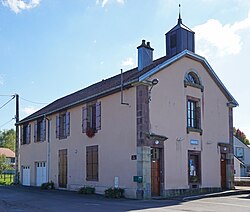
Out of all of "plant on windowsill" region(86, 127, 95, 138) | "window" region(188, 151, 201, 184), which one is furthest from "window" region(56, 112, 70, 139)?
"window" region(188, 151, 201, 184)

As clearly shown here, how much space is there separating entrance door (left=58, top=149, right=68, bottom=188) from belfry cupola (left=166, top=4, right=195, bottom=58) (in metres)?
10.0

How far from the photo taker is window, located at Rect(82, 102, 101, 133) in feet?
80.1

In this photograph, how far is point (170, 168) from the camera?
21.9 m

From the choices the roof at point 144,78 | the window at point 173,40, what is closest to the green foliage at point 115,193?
the roof at point 144,78

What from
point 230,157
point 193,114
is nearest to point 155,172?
point 193,114

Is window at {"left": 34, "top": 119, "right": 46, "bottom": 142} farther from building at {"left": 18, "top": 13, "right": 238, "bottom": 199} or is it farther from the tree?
the tree

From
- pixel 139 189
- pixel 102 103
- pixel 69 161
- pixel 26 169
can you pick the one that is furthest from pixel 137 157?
pixel 26 169

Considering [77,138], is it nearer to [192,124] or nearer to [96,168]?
[96,168]

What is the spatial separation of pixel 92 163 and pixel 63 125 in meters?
5.34

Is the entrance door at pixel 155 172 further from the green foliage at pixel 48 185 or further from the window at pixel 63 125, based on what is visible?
the green foliage at pixel 48 185

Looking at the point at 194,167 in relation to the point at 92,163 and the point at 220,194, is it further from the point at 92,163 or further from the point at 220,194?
the point at 92,163

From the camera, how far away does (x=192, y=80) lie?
2477 cm

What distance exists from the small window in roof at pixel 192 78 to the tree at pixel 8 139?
82642 mm

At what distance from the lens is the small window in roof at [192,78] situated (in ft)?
79.4
